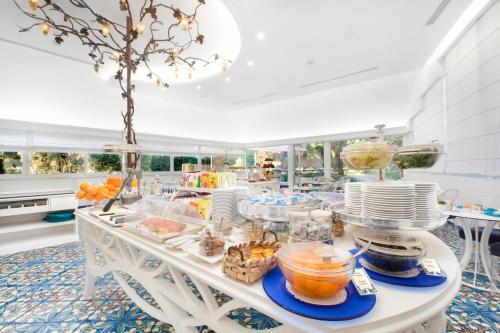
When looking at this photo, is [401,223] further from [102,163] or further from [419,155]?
[102,163]

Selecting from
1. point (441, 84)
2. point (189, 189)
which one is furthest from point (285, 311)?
point (441, 84)

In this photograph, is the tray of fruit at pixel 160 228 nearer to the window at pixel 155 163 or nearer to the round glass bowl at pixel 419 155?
the round glass bowl at pixel 419 155

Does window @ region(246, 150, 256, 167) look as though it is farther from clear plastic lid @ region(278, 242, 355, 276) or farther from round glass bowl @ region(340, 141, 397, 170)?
clear plastic lid @ region(278, 242, 355, 276)

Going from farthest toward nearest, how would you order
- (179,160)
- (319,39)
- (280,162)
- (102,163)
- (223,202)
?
(280,162) < (179,160) < (102,163) < (319,39) < (223,202)

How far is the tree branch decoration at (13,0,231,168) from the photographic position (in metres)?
1.76

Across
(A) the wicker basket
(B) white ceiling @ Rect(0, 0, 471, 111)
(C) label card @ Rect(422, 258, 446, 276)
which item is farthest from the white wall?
(A) the wicker basket

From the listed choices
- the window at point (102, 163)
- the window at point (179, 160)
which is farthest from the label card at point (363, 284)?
the window at point (179, 160)

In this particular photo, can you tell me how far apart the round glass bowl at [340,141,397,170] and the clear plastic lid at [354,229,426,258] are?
Answer: 35 cm

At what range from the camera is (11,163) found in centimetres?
436

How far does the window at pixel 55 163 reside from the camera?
4.63 metres

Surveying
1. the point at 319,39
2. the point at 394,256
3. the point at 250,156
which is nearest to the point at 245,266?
the point at 394,256

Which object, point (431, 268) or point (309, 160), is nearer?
point (431, 268)

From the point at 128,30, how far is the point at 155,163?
547 centimetres

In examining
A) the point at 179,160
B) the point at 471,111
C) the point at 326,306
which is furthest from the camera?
the point at 179,160
